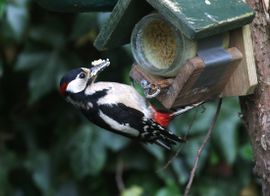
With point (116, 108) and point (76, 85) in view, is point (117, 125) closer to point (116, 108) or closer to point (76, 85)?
point (116, 108)

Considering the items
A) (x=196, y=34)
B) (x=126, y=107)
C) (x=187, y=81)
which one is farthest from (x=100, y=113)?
(x=196, y=34)

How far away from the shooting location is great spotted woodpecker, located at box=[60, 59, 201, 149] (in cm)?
255

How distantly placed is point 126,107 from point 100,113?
0.10 m

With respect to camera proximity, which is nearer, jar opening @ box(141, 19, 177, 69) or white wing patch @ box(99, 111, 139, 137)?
jar opening @ box(141, 19, 177, 69)

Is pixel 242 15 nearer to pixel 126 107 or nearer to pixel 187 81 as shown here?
pixel 187 81

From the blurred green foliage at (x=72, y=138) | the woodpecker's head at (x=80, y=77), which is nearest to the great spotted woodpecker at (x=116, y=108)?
the woodpecker's head at (x=80, y=77)

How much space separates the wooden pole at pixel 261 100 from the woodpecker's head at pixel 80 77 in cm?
56

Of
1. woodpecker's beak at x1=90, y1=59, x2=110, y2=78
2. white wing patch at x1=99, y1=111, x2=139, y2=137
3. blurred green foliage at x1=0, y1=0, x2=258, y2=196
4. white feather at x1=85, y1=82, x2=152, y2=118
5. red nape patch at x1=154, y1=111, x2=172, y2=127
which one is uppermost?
woodpecker's beak at x1=90, y1=59, x2=110, y2=78

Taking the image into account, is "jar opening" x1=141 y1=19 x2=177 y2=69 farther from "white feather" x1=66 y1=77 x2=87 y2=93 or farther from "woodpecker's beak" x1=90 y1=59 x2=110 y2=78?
"white feather" x1=66 y1=77 x2=87 y2=93

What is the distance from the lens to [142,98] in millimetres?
2658

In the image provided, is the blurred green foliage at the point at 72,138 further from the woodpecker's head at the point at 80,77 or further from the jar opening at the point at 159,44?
the jar opening at the point at 159,44

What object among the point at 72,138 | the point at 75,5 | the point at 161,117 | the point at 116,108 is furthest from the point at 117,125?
the point at 72,138

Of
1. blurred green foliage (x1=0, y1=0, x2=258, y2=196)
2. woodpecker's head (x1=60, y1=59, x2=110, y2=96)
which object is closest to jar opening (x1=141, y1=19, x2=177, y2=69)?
woodpecker's head (x1=60, y1=59, x2=110, y2=96)

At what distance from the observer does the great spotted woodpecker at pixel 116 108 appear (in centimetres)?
255
